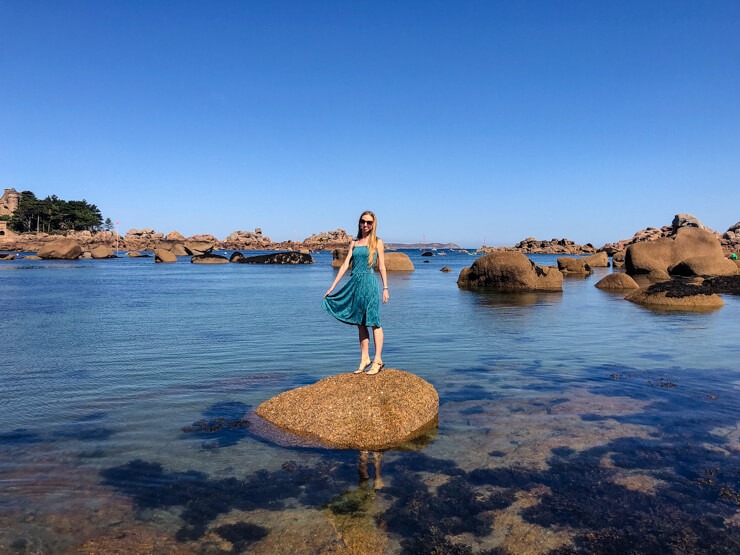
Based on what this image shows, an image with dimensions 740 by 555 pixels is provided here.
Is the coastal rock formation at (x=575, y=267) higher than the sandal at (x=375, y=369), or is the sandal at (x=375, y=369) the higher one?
the coastal rock formation at (x=575, y=267)

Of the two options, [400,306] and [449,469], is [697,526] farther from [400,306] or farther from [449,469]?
[400,306]

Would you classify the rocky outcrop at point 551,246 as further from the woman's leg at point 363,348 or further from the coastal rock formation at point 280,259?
the woman's leg at point 363,348

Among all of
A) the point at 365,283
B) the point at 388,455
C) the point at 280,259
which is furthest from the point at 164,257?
the point at 388,455

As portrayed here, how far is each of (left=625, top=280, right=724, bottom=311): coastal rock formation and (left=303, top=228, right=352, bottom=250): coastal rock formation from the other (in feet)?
519

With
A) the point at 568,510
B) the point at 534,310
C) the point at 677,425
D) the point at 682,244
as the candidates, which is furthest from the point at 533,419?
the point at 682,244

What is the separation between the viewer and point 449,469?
6312 mm

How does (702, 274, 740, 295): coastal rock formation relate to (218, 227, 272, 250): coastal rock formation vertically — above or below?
below

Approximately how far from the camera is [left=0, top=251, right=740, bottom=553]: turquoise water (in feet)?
16.2

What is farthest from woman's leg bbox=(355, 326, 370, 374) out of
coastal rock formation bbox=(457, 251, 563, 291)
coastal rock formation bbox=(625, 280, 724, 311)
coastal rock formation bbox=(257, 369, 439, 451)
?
coastal rock formation bbox=(457, 251, 563, 291)

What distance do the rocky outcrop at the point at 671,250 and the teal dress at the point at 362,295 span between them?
36.6 meters

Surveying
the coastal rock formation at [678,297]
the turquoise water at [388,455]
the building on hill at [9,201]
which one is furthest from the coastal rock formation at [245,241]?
the turquoise water at [388,455]

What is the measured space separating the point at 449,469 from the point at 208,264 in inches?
Result: 2870

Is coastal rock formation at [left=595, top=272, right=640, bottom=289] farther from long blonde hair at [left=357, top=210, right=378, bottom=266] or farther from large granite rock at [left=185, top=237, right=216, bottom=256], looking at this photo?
large granite rock at [left=185, top=237, right=216, bottom=256]

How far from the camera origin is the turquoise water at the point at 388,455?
4930 millimetres
